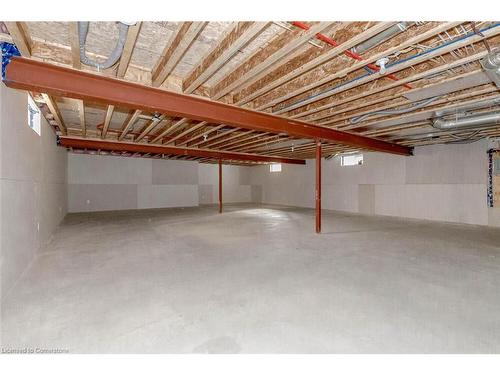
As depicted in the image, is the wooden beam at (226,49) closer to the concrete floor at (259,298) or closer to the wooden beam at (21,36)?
the wooden beam at (21,36)

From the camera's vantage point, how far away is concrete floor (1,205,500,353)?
164 cm

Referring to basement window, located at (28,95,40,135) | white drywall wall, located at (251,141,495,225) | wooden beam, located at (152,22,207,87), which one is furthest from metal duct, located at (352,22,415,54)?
white drywall wall, located at (251,141,495,225)

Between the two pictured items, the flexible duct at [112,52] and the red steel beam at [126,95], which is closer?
the flexible duct at [112,52]

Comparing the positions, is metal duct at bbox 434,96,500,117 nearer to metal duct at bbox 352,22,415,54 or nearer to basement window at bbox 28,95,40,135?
metal duct at bbox 352,22,415,54

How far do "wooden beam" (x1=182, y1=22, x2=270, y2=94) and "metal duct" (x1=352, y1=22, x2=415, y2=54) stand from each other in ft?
3.39

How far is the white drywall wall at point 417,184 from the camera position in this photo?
21.6ft

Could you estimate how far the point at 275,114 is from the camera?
14.6ft

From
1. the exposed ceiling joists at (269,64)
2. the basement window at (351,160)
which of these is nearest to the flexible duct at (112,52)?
the exposed ceiling joists at (269,64)

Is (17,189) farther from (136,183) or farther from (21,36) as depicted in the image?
(136,183)

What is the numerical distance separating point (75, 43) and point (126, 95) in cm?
87

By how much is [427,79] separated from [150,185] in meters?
10.5

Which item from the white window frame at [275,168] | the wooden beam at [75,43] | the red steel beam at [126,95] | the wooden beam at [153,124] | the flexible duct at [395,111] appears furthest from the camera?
the white window frame at [275,168]

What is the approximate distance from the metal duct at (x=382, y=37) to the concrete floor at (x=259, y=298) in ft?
7.92
